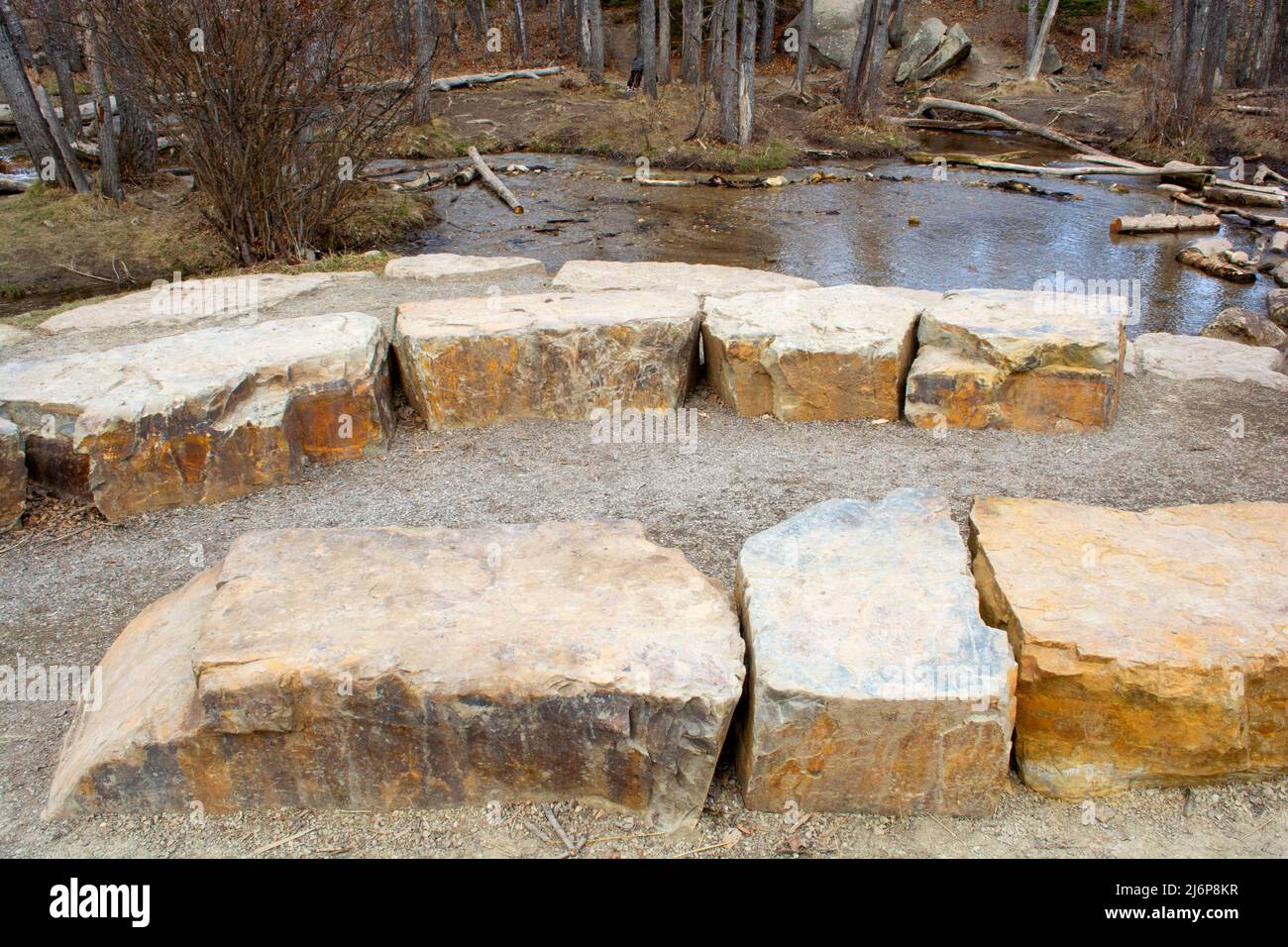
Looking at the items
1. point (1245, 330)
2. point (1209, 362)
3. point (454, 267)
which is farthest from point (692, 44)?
point (1209, 362)

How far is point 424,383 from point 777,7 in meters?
26.5

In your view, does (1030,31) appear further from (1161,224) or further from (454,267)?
(454,267)

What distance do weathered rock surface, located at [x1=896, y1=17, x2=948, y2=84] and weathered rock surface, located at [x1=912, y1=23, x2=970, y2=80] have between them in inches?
4.8

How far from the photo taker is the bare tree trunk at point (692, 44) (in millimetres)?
19922

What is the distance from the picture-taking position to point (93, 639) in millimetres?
3842

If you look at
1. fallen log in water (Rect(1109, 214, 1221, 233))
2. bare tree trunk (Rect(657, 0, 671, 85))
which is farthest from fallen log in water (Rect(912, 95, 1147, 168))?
→ bare tree trunk (Rect(657, 0, 671, 85))

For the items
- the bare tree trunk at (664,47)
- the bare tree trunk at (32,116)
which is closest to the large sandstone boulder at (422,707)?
the bare tree trunk at (32,116)

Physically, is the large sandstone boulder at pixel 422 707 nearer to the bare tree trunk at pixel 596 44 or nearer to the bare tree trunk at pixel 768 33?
the bare tree trunk at pixel 596 44

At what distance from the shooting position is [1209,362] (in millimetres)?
6070

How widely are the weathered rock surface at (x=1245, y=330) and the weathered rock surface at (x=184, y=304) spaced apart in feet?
22.3

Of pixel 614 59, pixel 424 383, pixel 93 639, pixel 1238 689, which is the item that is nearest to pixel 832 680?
pixel 1238 689

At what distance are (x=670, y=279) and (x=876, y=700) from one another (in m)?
4.72

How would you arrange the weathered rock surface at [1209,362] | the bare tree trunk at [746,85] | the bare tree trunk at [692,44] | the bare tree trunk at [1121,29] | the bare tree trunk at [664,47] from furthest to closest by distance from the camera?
1. the bare tree trunk at [1121,29]
2. the bare tree trunk at [664,47]
3. the bare tree trunk at [692,44]
4. the bare tree trunk at [746,85]
5. the weathered rock surface at [1209,362]

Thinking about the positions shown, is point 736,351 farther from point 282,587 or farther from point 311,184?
point 311,184
